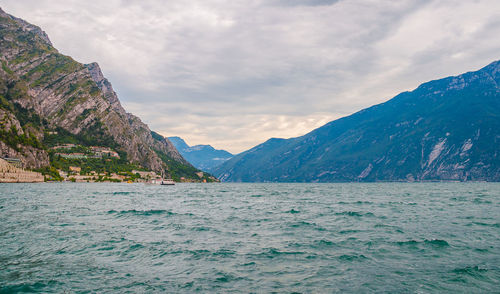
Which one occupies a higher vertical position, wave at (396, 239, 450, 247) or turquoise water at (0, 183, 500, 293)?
wave at (396, 239, 450, 247)

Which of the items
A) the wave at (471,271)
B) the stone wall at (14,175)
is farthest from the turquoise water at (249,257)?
the stone wall at (14,175)

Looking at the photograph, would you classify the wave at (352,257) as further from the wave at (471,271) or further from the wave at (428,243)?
the wave at (428,243)

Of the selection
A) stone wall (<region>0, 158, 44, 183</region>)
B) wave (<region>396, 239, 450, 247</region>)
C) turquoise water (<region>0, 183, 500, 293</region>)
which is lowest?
turquoise water (<region>0, 183, 500, 293</region>)

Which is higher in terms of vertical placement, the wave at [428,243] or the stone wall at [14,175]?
the stone wall at [14,175]

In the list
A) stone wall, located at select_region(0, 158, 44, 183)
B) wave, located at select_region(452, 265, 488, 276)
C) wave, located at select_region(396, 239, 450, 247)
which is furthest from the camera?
stone wall, located at select_region(0, 158, 44, 183)

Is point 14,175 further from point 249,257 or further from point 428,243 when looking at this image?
point 428,243

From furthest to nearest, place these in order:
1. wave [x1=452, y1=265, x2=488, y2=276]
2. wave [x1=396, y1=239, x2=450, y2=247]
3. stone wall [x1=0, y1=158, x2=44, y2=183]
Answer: stone wall [x1=0, y1=158, x2=44, y2=183] → wave [x1=396, y1=239, x2=450, y2=247] → wave [x1=452, y1=265, x2=488, y2=276]

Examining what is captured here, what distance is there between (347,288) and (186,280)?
7.60m

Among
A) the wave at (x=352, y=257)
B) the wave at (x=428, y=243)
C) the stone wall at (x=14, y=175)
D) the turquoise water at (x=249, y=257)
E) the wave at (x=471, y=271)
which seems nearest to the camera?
the turquoise water at (x=249, y=257)

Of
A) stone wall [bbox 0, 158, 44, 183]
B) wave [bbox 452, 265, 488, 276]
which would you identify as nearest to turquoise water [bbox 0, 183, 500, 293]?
wave [bbox 452, 265, 488, 276]

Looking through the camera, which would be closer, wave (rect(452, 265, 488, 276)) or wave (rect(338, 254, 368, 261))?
wave (rect(452, 265, 488, 276))

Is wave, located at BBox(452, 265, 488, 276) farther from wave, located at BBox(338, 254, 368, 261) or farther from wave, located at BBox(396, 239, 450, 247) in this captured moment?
wave, located at BBox(396, 239, 450, 247)

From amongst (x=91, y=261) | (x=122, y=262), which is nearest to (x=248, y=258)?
(x=122, y=262)

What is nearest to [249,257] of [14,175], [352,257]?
[352,257]
